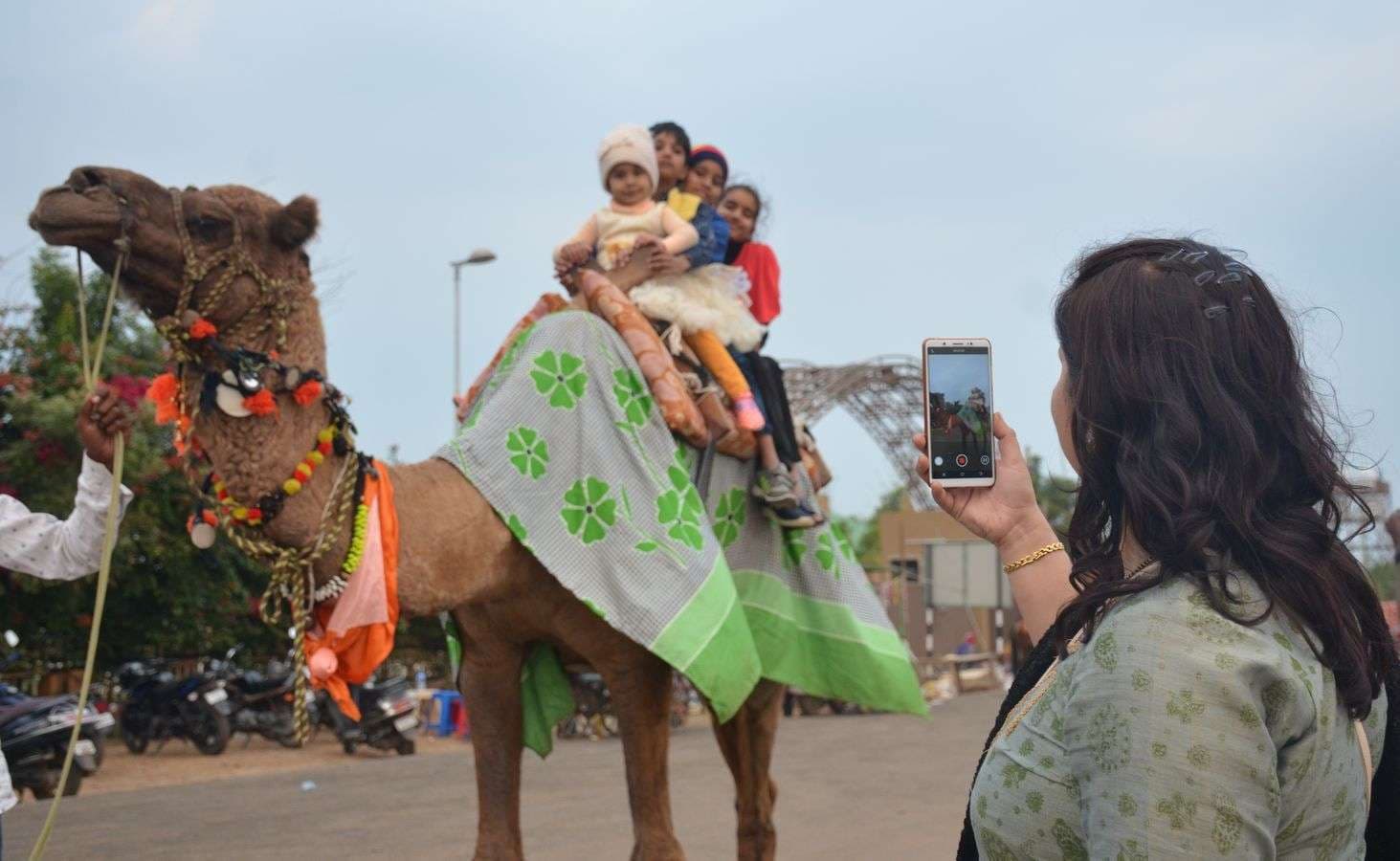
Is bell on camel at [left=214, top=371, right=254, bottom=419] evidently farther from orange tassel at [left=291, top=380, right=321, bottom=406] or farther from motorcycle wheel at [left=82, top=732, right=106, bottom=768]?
motorcycle wheel at [left=82, top=732, right=106, bottom=768]

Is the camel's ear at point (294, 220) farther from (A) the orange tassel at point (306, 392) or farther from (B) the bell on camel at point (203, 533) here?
(B) the bell on camel at point (203, 533)

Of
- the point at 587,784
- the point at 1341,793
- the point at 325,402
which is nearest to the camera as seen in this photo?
the point at 1341,793

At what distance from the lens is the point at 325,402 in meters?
4.79

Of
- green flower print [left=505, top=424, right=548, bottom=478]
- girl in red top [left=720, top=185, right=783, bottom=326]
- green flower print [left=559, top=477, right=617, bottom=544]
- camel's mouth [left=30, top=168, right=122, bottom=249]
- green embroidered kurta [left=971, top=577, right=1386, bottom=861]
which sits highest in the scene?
girl in red top [left=720, top=185, right=783, bottom=326]

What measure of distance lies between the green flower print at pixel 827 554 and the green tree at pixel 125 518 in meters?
8.21

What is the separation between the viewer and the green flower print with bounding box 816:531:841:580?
6895 millimetres

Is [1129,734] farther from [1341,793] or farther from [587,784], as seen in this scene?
[587,784]

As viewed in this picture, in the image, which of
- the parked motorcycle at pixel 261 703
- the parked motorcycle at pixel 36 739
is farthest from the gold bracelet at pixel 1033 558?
the parked motorcycle at pixel 261 703

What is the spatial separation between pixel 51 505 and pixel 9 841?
6506 mm

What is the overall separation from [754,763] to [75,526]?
142 inches

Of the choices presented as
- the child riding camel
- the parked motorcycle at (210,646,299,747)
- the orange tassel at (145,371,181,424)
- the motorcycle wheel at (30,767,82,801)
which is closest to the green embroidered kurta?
the orange tassel at (145,371,181,424)

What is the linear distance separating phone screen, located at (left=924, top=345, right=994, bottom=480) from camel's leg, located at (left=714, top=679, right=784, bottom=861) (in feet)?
14.1

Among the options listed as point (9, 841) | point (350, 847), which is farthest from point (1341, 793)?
point (9, 841)

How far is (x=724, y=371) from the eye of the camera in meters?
6.41
